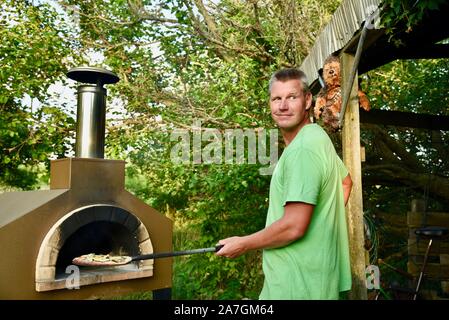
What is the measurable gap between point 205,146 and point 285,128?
457 centimetres

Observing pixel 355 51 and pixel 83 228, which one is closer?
pixel 355 51

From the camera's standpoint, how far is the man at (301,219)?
1.36m

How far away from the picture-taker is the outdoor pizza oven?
409 centimetres

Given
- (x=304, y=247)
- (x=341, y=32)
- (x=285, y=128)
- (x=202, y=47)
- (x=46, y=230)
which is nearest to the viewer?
(x=304, y=247)

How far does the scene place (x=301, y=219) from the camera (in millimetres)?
1354

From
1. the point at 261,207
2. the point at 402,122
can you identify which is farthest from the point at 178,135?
the point at 402,122

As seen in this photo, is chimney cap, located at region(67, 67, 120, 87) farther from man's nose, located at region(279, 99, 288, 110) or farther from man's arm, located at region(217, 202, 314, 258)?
man's arm, located at region(217, 202, 314, 258)

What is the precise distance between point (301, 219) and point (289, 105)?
435mm

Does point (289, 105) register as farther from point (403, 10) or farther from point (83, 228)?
point (83, 228)

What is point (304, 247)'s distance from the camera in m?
1.42

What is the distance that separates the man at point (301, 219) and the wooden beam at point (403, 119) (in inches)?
158

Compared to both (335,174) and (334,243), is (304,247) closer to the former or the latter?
(334,243)

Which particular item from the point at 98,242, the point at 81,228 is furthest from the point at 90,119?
the point at 98,242

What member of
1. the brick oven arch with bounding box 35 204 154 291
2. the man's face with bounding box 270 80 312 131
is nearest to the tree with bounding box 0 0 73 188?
the brick oven arch with bounding box 35 204 154 291
